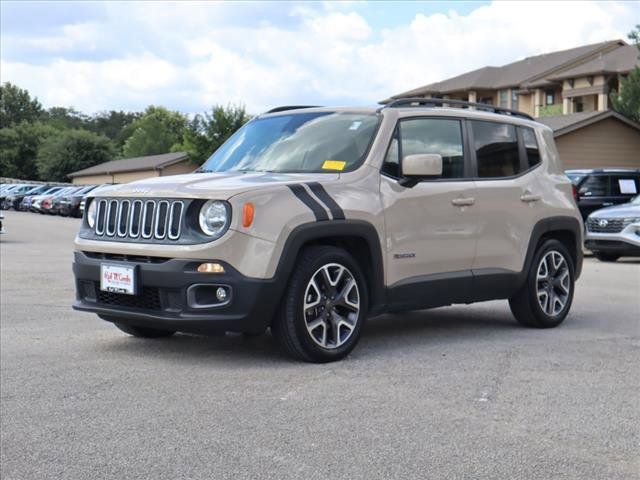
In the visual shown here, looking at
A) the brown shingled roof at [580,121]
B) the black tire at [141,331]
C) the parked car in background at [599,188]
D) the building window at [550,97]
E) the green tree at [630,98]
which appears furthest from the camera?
the building window at [550,97]

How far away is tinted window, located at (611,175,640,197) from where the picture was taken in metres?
20.0

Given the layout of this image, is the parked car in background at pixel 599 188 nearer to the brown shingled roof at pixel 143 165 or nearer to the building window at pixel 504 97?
the brown shingled roof at pixel 143 165

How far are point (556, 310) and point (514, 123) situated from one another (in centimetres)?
171

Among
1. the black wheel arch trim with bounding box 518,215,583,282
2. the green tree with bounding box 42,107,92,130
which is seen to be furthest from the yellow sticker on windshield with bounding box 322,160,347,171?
the green tree with bounding box 42,107,92,130

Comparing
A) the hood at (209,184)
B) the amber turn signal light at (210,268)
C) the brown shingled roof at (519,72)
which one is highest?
the brown shingled roof at (519,72)

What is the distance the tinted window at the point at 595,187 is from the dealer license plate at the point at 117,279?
15.1m

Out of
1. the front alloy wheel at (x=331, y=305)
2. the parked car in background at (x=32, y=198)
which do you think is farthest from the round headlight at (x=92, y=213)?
the parked car in background at (x=32, y=198)

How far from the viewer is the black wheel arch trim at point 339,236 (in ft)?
20.4

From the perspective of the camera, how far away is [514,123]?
840cm

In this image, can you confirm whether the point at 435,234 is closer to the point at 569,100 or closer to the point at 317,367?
the point at 317,367

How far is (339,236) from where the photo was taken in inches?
263

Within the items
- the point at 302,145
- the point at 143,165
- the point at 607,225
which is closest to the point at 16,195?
the point at 143,165

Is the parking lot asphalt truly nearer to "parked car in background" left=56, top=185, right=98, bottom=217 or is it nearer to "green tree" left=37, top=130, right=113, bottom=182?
"parked car in background" left=56, top=185, right=98, bottom=217

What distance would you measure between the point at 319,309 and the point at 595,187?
48.4ft
